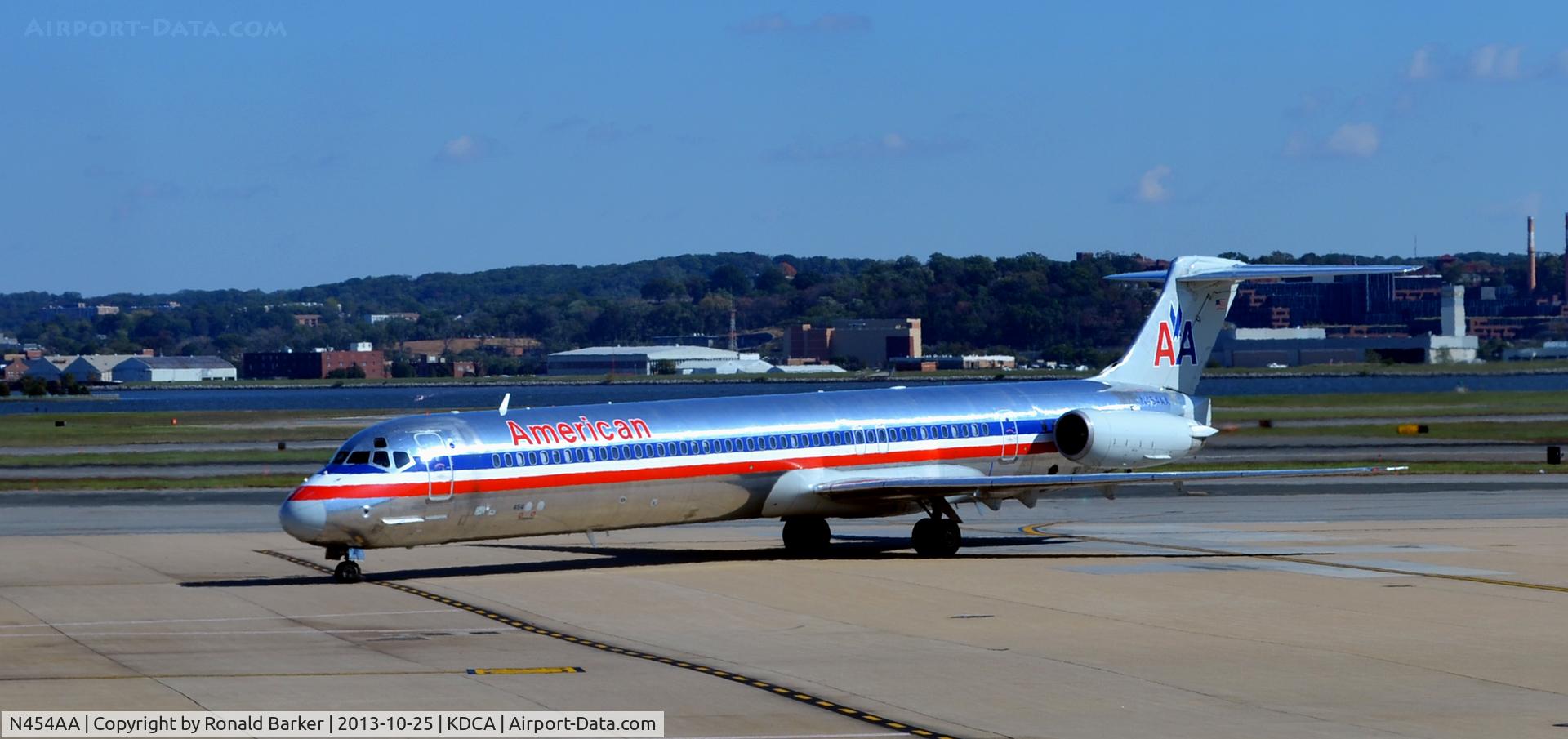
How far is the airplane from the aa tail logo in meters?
0.04

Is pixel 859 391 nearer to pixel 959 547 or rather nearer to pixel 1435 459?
pixel 959 547

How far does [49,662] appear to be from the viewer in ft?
72.3

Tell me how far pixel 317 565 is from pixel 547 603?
7986 millimetres

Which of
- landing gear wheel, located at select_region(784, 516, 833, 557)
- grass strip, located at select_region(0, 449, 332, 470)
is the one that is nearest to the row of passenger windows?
landing gear wheel, located at select_region(784, 516, 833, 557)

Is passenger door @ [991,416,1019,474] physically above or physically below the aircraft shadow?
above

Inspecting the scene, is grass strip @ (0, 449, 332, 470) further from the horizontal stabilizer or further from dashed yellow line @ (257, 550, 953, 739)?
dashed yellow line @ (257, 550, 953, 739)

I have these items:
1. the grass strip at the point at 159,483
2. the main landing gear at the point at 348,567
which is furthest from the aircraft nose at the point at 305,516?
the grass strip at the point at 159,483

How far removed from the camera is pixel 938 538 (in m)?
35.5

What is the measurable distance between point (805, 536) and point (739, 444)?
10.9 ft

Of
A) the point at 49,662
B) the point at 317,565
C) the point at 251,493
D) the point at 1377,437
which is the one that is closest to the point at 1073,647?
the point at 49,662

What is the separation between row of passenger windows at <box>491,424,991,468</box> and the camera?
3166 centimetres

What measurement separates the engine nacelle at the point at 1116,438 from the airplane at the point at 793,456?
5 cm

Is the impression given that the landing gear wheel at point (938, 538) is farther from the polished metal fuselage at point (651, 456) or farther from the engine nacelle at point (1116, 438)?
the engine nacelle at point (1116, 438)

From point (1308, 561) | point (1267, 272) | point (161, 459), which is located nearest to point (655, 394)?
point (161, 459)
